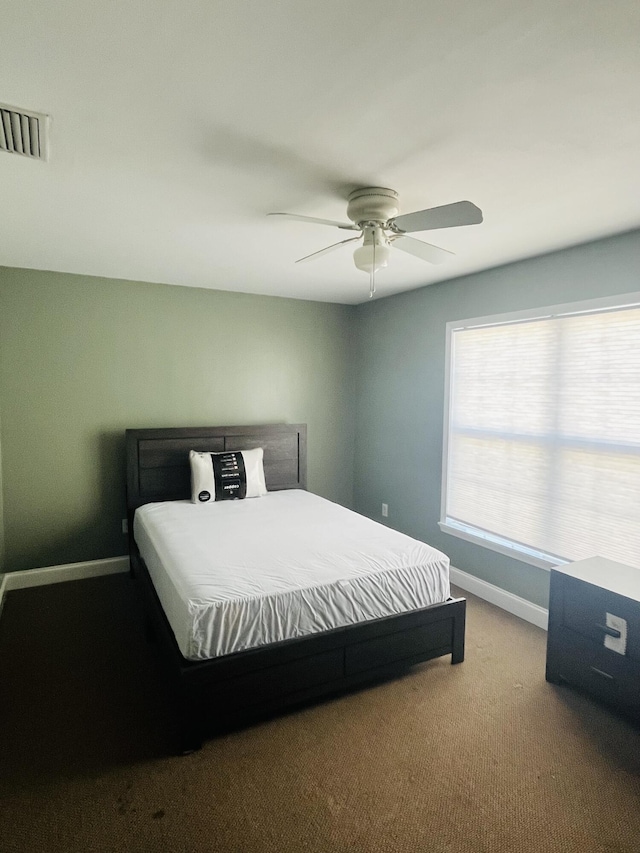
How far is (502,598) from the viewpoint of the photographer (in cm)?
338

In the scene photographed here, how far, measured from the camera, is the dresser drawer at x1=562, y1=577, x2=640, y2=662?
2.17 meters

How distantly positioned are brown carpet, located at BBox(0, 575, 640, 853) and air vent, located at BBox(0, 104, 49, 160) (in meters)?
2.31

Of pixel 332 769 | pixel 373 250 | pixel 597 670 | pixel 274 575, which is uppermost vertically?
pixel 373 250

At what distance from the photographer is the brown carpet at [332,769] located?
165cm

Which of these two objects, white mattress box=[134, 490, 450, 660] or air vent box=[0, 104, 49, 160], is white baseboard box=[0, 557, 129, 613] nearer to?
white mattress box=[134, 490, 450, 660]

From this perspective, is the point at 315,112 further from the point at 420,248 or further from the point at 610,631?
the point at 610,631

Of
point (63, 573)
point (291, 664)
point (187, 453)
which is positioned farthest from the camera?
point (187, 453)

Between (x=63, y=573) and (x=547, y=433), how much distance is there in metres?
3.66

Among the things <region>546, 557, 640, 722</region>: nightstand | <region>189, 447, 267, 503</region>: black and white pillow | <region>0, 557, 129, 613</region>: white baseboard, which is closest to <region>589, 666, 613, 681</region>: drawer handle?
<region>546, 557, 640, 722</region>: nightstand

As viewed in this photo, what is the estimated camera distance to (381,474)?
4613 mm

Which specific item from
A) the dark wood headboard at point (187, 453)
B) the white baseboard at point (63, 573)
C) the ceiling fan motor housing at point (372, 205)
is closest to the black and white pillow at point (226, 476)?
the dark wood headboard at point (187, 453)

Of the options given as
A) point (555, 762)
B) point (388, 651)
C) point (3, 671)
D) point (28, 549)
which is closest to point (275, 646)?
point (388, 651)

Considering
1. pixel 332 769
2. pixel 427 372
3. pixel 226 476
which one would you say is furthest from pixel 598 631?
pixel 226 476

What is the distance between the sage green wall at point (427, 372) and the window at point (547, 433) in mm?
111
